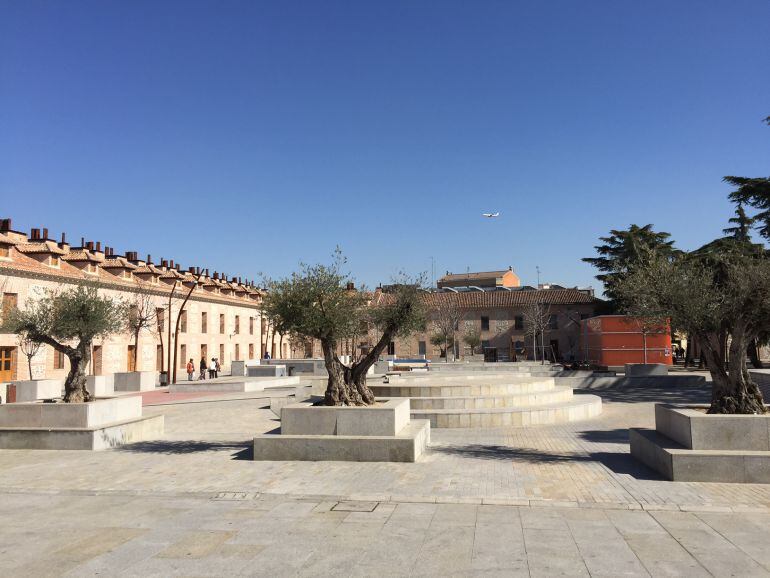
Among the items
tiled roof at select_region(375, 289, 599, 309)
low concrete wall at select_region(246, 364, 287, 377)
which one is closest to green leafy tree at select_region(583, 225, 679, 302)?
tiled roof at select_region(375, 289, 599, 309)

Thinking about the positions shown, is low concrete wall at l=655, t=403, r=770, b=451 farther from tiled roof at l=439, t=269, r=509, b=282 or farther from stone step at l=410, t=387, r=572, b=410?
tiled roof at l=439, t=269, r=509, b=282

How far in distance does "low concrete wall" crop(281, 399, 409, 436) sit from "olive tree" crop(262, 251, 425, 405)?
781mm

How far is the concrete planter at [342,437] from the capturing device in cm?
1049

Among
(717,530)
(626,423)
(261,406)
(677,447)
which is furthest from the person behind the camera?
(261,406)

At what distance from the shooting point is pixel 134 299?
126 feet

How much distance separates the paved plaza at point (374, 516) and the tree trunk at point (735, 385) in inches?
62.5

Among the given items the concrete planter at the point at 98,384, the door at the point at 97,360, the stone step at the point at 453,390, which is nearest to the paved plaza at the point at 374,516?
the stone step at the point at 453,390

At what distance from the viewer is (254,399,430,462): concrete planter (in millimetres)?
10492

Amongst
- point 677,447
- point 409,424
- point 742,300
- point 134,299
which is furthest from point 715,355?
point 134,299

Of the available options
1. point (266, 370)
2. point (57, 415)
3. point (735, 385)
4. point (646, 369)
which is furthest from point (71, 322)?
point (646, 369)

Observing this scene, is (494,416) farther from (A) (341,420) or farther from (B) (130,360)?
(B) (130,360)

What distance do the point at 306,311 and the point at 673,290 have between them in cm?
708

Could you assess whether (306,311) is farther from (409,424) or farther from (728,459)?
(728,459)

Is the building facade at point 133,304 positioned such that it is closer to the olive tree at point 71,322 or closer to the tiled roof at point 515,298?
the olive tree at point 71,322
